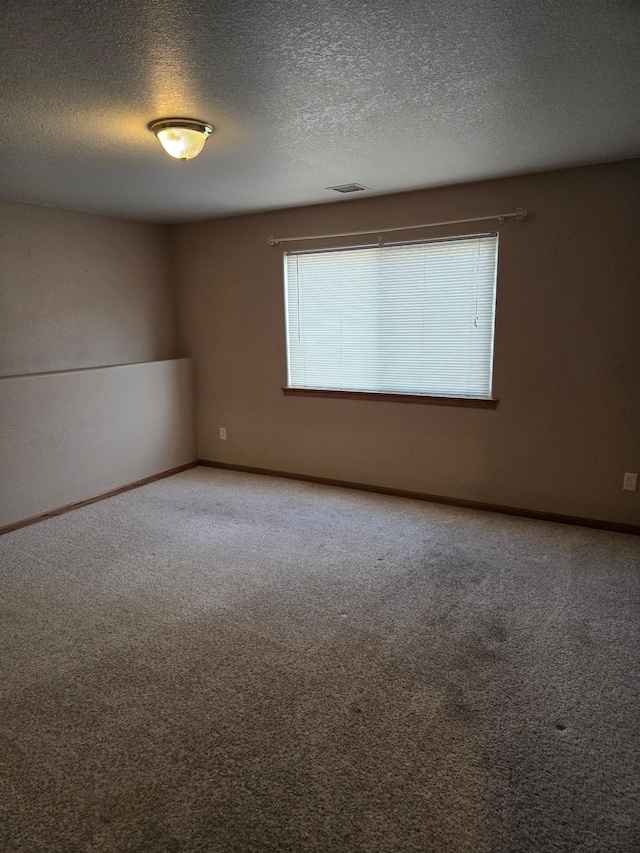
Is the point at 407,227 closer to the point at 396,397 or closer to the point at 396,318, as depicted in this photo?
the point at 396,318

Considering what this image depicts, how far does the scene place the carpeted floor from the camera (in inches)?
60.5

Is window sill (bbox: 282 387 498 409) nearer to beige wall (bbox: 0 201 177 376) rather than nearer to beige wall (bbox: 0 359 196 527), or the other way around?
beige wall (bbox: 0 359 196 527)

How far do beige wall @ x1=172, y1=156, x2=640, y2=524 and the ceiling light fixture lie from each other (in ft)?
6.27

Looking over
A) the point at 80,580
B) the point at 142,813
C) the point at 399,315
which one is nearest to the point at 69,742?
the point at 142,813

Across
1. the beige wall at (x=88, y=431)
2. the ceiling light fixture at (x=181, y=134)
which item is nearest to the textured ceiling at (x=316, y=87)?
the ceiling light fixture at (x=181, y=134)

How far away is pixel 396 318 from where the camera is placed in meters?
4.09

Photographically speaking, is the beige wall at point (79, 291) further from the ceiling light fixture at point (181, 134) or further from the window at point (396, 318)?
the ceiling light fixture at point (181, 134)

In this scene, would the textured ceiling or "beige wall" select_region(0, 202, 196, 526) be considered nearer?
the textured ceiling

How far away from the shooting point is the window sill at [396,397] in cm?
A: 382

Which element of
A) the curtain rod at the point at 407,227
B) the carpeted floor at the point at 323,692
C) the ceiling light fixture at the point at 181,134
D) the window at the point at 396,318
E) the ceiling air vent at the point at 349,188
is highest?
the ceiling air vent at the point at 349,188

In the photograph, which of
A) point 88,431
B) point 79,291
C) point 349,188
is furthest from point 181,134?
point 88,431

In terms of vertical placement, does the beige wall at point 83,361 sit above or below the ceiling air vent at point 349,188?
below

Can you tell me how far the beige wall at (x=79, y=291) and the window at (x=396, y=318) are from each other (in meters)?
1.35

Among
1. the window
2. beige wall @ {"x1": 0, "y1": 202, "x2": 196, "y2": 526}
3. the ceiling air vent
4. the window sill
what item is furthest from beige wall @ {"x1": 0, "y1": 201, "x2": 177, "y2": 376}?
the ceiling air vent
